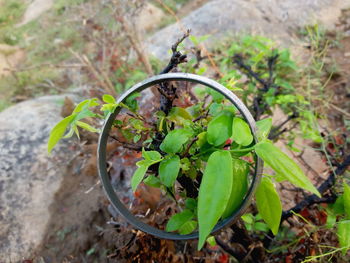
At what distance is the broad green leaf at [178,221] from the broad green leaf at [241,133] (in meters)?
0.24

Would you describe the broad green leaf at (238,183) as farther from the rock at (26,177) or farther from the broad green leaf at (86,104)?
the rock at (26,177)

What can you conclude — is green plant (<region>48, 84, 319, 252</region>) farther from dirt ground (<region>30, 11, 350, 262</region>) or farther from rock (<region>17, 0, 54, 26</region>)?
rock (<region>17, 0, 54, 26</region>)

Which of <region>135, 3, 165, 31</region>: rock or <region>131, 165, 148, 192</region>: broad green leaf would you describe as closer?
<region>131, 165, 148, 192</region>: broad green leaf

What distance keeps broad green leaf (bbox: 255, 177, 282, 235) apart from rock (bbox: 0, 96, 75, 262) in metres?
1.17

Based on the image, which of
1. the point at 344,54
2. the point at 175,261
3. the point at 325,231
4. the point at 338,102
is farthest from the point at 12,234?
the point at 344,54

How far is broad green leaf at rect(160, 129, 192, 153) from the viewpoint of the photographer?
470 mm

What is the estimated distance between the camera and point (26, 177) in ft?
4.86

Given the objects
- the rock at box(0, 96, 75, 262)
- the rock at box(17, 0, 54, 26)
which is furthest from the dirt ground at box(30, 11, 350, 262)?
the rock at box(17, 0, 54, 26)

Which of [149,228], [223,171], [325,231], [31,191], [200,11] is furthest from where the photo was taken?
[200,11]

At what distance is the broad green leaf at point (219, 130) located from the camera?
1.47 ft

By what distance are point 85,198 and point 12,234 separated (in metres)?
0.35

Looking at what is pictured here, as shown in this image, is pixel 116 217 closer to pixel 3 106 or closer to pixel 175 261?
pixel 175 261

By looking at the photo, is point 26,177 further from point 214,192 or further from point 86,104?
point 214,192

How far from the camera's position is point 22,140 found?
5.43 feet
